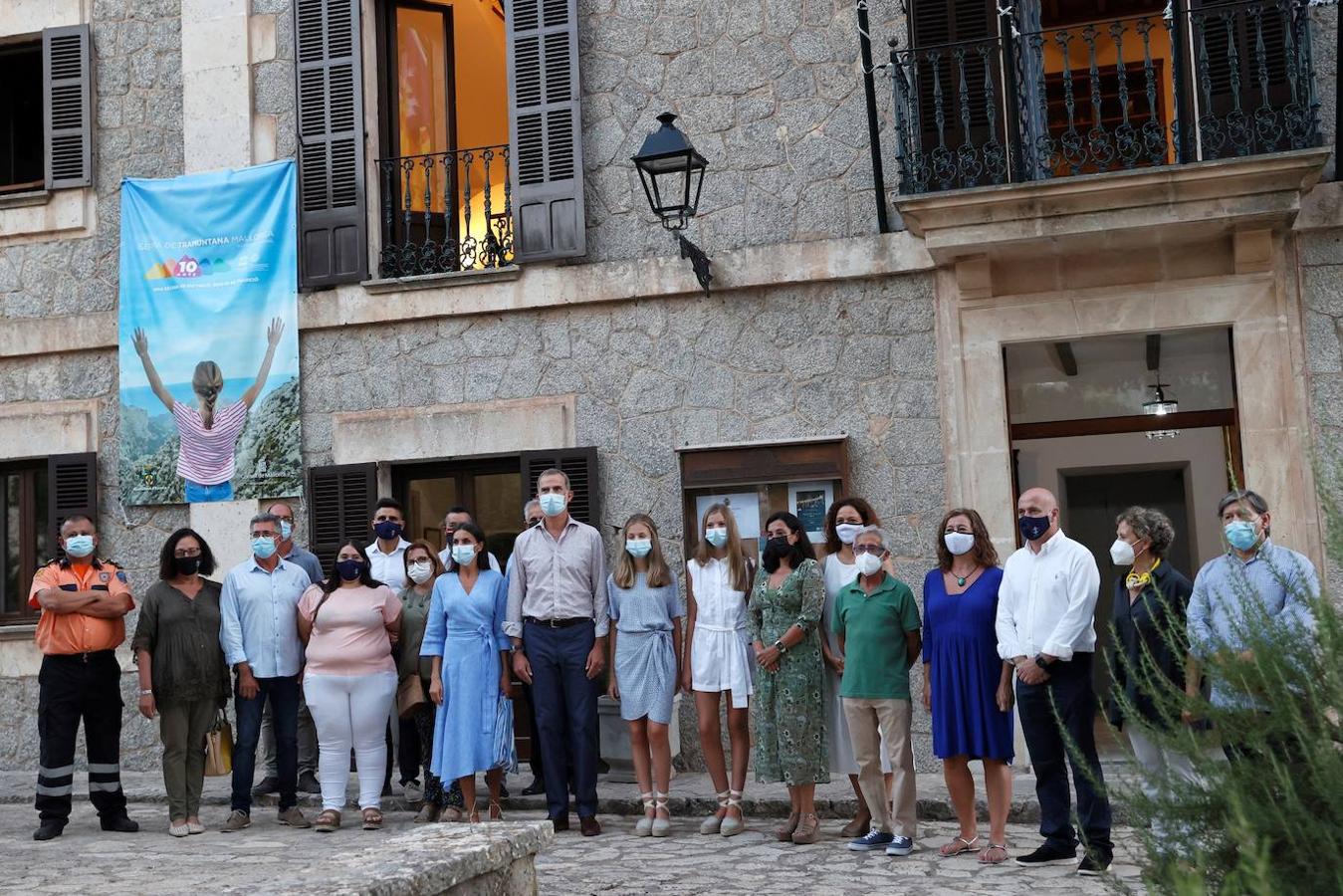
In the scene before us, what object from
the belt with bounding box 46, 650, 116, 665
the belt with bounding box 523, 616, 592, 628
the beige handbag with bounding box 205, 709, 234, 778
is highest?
the belt with bounding box 523, 616, 592, 628

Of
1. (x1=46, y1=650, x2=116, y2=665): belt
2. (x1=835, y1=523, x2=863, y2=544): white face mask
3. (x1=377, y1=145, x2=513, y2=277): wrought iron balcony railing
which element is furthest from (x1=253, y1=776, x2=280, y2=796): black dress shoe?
(x1=835, y1=523, x2=863, y2=544): white face mask

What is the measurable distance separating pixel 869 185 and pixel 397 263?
11.5 ft

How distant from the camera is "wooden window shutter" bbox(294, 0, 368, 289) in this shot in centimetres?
1138

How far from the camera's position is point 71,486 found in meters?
11.6

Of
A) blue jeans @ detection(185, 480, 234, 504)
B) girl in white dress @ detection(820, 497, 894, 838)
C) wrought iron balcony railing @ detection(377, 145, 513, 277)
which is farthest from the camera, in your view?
blue jeans @ detection(185, 480, 234, 504)

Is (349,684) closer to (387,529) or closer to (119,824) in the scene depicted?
(387,529)

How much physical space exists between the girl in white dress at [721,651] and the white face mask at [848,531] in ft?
1.95

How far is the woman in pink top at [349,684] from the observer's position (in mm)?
8438

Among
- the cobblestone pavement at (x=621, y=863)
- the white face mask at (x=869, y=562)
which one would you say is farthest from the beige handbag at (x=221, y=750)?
the white face mask at (x=869, y=562)

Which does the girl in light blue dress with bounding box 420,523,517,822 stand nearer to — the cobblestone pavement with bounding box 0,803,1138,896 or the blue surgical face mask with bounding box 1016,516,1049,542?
the cobblestone pavement with bounding box 0,803,1138,896

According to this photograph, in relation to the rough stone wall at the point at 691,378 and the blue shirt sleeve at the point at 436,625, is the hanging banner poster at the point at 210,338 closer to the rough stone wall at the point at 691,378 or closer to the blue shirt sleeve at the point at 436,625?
the rough stone wall at the point at 691,378

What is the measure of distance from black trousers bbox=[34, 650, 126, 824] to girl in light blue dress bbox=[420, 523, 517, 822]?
5.63 ft

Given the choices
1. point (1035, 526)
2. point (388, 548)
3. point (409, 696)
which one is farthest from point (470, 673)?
point (1035, 526)

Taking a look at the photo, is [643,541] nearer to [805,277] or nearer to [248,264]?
[805,277]
